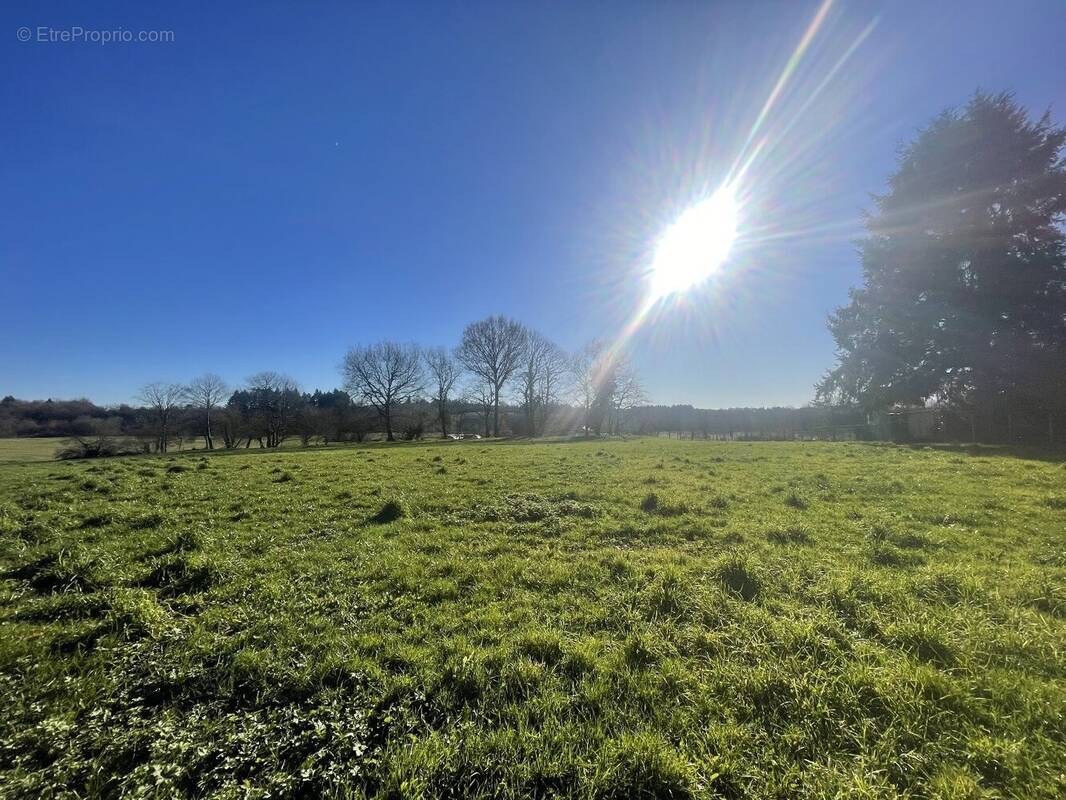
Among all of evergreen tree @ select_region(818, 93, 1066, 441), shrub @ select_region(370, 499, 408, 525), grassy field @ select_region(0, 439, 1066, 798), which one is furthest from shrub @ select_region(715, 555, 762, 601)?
evergreen tree @ select_region(818, 93, 1066, 441)

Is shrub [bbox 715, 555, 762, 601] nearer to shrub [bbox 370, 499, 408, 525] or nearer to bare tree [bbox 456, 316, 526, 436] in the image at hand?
shrub [bbox 370, 499, 408, 525]

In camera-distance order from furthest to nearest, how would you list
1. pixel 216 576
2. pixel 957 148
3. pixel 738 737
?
pixel 957 148, pixel 216 576, pixel 738 737

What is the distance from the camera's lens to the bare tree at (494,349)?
5328 cm

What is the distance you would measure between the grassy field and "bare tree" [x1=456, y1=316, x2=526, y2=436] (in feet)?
154

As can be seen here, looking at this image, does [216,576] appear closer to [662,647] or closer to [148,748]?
[148,748]

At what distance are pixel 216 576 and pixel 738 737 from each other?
6.19 meters

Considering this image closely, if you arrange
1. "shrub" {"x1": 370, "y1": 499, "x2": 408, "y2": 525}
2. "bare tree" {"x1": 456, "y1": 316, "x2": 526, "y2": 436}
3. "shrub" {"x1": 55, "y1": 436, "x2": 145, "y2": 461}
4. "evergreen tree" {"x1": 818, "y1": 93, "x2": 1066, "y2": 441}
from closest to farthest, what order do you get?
"shrub" {"x1": 370, "y1": 499, "x2": 408, "y2": 525} < "evergreen tree" {"x1": 818, "y1": 93, "x2": 1066, "y2": 441} < "shrub" {"x1": 55, "y1": 436, "x2": 145, "y2": 461} < "bare tree" {"x1": 456, "y1": 316, "x2": 526, "y2": 436}

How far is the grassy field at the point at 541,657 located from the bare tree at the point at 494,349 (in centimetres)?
4679

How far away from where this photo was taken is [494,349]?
2110 inches

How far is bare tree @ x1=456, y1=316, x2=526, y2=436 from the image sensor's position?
175 ft

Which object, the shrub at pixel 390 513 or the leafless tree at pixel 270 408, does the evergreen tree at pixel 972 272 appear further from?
the leafless tree at pixel 270 408

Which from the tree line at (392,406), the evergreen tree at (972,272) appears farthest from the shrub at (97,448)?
the evergreen tree at (972,272)

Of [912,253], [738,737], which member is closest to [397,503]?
[738,737]

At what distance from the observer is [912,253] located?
2473 centimetres
